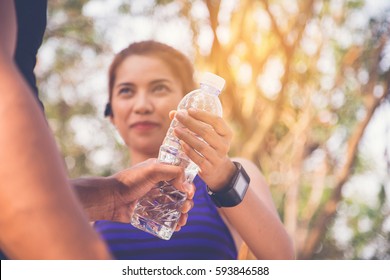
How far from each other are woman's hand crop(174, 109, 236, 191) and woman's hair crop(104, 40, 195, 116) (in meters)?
0.75

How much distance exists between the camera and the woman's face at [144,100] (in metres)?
2.01

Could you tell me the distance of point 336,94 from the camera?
6.88 metres

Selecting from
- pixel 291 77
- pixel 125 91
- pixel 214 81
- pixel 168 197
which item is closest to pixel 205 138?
pixel 214 81

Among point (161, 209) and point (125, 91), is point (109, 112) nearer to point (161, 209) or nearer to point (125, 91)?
point (125, 91)

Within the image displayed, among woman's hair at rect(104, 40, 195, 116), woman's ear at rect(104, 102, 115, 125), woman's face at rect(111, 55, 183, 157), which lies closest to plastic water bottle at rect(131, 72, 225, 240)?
woman's face at rect(111, 55, 183, 157)

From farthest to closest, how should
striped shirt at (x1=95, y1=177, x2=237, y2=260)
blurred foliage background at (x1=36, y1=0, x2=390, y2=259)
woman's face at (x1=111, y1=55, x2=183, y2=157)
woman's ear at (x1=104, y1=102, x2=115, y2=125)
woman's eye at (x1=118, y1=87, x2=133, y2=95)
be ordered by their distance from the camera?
1. blurred foliage background at (x1=36, y1=0, x2=390, y2=259)
2. woman's ear at (x1=104, y1=102, x2=115, y2=125)
3. woman's eye at (x1=118, y1=87, x2=133, y2=95)
4. woman's face at (x1=111, y1=55, x2=183, y2=157)
5. striped shirt at (x1=95, y1=177, x2=237, y2=260)

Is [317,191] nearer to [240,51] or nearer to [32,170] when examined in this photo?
[240,51]

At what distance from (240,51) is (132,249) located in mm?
4429

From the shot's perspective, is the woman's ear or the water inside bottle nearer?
the water inside bottle

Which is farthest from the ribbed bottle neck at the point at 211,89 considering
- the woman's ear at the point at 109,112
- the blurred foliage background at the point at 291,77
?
the blurred foliage background at the point at 291,77

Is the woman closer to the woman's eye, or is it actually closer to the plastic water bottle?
the woman's eye

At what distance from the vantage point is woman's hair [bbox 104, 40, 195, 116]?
2150 millimetres

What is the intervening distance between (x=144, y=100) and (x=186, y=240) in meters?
0.61

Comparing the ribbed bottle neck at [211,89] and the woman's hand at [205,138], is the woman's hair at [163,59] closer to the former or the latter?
the ribbed bottle neck at [211,89]
